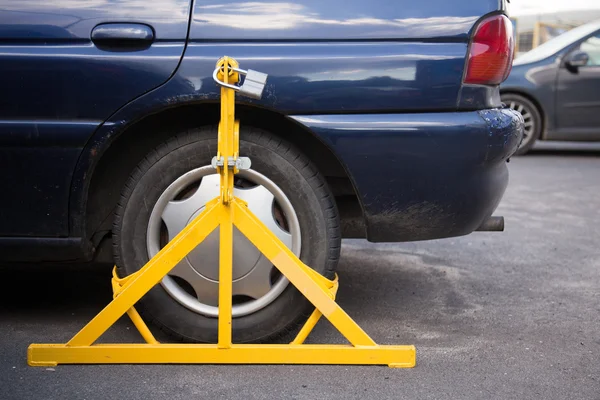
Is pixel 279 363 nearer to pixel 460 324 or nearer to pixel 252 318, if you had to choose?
pixel 252 318

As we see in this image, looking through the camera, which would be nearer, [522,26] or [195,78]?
[195,78]

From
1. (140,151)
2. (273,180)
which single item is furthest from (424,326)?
(140,151)

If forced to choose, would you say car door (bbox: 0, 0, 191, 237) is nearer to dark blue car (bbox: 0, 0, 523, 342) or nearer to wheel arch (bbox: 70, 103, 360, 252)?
dark blue car (bbox: 0, 0, 523, 342)

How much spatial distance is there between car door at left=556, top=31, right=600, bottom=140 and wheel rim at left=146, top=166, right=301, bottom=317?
284 inches

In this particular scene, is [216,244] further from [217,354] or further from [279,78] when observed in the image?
[279,78]

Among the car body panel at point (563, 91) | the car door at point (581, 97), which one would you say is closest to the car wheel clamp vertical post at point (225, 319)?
the car body panel at point (563, 91)

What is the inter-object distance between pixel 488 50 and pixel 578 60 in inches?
273

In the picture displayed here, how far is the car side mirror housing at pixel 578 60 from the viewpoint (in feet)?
31.0

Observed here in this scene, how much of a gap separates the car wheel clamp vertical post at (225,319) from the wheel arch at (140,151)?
7.9 inches

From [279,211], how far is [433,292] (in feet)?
4.03

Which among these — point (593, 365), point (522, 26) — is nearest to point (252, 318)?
point (593, 365)

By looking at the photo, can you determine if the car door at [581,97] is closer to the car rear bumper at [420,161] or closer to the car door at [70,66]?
the car rear bumper at [420,161]

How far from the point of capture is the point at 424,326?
3514 millimetres

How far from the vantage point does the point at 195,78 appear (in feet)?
9.80
